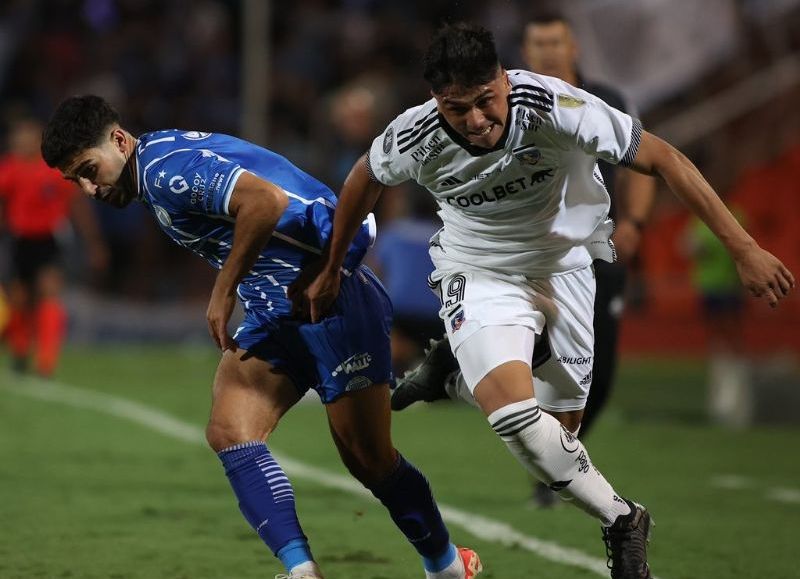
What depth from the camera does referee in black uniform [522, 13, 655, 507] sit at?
23.7ft

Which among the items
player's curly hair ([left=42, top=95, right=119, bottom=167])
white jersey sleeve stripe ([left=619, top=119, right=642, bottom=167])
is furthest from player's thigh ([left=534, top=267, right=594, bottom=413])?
player's curly hair ([left=42, top=95, right=119, bottom=167])

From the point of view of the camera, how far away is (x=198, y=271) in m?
19.5

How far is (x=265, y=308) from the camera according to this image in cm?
530

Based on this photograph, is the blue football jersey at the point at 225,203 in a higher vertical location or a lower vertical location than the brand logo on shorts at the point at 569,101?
lower

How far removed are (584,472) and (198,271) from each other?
14837 millimetres

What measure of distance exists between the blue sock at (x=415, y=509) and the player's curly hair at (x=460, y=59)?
149cm

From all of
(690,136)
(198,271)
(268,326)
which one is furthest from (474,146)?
(198,271)

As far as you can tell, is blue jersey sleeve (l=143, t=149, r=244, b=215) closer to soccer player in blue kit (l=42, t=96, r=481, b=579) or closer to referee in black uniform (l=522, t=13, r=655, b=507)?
soccer player in blue kit (l=42, t=96, r=481, b=579)

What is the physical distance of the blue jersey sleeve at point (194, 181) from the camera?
4.90m

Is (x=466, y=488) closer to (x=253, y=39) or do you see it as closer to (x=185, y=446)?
(x=185, y=446)

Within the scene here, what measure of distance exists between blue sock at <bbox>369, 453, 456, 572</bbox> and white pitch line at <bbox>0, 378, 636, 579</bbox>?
0.87m

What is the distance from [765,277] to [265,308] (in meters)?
1.76

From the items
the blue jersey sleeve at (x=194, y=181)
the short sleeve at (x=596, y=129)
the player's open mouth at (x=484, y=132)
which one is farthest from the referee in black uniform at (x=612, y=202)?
the blue jersey sleeve at (x=194, y=181)

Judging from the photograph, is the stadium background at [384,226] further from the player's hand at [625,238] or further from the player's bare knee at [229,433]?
the player's hand at [625,238]
